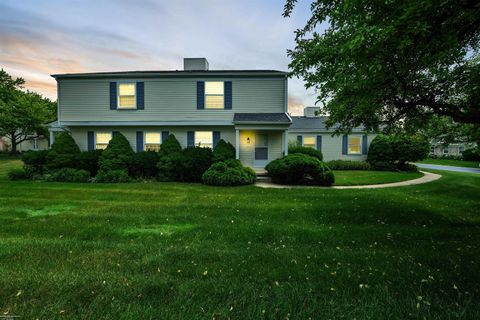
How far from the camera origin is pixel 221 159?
Result: 41.0 feet

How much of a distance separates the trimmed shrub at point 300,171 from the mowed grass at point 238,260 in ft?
13.1

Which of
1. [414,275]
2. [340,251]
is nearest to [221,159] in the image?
[340,251]

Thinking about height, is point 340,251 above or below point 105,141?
below

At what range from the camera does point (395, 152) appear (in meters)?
17.7

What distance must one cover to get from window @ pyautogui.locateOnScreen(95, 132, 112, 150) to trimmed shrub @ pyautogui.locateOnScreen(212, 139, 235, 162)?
7102mm

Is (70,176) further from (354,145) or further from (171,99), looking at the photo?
(354,145)

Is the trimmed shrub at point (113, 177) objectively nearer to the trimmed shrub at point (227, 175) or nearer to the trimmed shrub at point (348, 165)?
the trimmed shrub at point (227, 175)

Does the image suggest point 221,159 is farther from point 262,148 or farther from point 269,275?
point 269,275

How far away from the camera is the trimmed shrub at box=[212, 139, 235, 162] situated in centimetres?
1251

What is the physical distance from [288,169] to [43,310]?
10.1 m

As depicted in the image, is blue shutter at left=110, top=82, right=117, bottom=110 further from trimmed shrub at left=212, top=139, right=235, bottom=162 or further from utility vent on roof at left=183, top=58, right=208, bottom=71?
trimmed shrub at left=212, top=139, right=235, bottom=162

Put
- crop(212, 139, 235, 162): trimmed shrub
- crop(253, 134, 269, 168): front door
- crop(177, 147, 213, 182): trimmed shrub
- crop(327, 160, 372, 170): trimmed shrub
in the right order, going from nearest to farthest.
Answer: crop(177, 147, 213, 182): trimmed shrub, crop(212, 139, 235, 162): trimmed shrub, crop(253, 134, 269, 168): front door, crop(327, 160, 372, 170): trimmed shrub

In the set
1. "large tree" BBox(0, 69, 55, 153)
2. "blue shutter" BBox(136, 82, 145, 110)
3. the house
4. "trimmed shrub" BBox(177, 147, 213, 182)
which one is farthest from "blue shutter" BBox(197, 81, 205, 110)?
"large tree" BBox(0, 69, 55, 153)

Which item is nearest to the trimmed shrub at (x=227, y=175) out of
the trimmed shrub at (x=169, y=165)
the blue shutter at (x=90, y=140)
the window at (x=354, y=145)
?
the trimmed shrub at (x=169, y=165)
